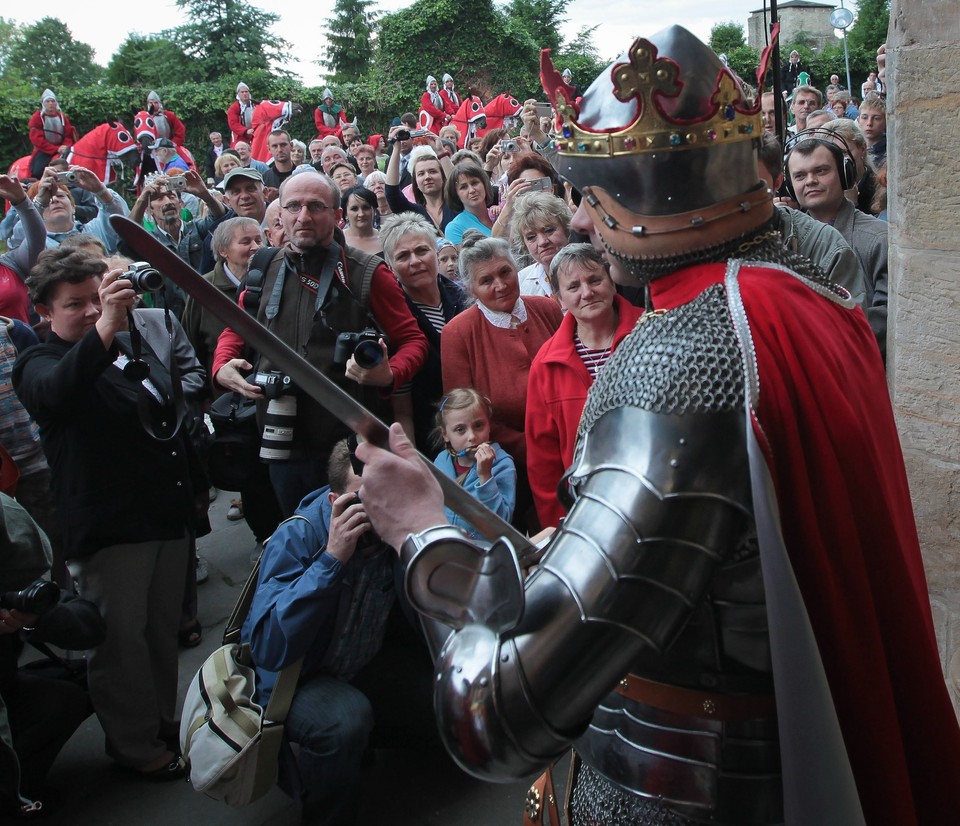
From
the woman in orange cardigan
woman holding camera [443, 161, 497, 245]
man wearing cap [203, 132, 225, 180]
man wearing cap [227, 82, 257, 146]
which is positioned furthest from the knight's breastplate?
man wearing cap [227, 82, 257, 146]

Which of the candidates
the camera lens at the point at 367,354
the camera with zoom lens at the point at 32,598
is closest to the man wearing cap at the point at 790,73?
the camera lens at the point at 367,354

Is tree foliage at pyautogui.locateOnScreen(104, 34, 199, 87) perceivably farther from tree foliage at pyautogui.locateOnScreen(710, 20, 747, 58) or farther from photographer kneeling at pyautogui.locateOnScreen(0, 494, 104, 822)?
photographer kneeling at pyautogui.locateOnScreen(0, 494, 104, 822)

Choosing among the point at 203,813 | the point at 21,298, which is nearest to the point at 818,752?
the point at 203,813

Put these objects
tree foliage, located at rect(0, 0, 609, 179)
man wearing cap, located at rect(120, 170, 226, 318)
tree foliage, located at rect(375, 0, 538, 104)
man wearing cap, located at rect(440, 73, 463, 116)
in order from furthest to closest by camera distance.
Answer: tree foliage, located at rect(375, 0, 538, 104)
tree foliage, located at rect(0, 0, 609, 179)
man wearing cap, located at rect(440, 73, 463, 116)
man wearing cap, located at rect(120, 170, 226, 318)

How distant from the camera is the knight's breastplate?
116cm

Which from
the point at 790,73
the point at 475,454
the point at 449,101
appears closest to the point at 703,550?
the point at 475,454

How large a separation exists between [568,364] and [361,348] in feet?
2.54

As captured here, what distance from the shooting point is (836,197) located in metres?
4.00

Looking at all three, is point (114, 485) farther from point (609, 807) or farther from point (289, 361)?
point (609, 807)

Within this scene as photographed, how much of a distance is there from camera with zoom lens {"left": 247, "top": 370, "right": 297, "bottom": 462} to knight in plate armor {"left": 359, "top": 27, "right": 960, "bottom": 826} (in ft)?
6.96

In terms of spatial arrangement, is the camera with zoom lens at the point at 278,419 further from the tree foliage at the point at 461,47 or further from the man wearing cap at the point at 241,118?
the tree foliage at the point at 461,47

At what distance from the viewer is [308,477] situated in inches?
145

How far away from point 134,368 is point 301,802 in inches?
61.8

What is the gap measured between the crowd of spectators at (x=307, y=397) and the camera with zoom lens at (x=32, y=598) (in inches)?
8.3
